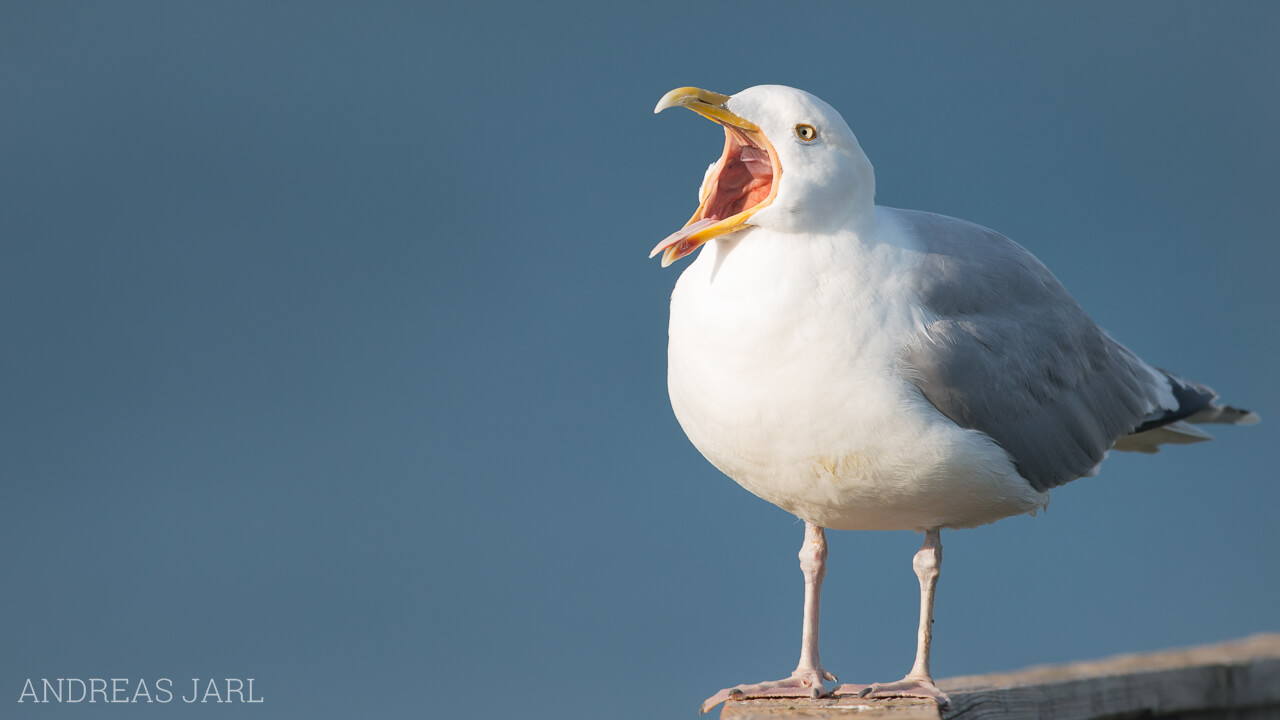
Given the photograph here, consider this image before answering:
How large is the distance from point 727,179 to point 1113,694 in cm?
206

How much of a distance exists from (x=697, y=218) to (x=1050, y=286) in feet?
4.19

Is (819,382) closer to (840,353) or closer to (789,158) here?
(840,353)

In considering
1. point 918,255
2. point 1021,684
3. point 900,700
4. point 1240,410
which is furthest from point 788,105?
point 1240,410

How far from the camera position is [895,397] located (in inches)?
125

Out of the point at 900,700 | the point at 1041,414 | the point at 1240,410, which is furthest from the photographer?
the point at 1240,410

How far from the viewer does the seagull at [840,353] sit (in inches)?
125

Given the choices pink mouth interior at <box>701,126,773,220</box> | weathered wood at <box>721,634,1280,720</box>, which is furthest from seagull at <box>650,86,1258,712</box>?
weathered wood at <box>721,634,1280,720</box>

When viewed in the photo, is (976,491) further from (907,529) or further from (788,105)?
(788,105)

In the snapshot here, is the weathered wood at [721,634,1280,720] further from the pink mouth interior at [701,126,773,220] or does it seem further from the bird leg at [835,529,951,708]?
the pink mouth interior at [701,126,773,220]

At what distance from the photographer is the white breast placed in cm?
316

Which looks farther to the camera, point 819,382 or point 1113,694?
point 1113,694

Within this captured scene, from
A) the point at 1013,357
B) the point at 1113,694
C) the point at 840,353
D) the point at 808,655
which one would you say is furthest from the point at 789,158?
the point at 1113,694

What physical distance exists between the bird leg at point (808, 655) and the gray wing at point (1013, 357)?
663mm

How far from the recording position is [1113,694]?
12.8 ft
